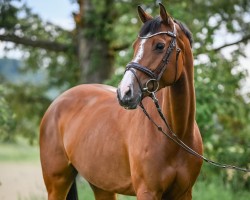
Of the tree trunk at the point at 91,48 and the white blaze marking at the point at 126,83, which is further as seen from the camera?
the tree trunk at the point at 91,48

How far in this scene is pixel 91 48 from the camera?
11.9m

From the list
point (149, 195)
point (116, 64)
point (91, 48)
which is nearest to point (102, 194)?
point (149, 195)

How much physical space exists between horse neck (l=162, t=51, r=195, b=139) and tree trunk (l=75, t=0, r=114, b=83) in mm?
7548

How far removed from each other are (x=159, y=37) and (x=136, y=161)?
3.27ft

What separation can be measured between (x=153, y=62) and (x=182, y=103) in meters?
0.48

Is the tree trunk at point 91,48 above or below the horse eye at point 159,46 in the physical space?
below

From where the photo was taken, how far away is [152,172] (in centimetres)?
408

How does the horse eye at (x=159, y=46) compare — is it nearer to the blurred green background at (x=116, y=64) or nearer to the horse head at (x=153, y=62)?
the horse head at (x=153, y=62)

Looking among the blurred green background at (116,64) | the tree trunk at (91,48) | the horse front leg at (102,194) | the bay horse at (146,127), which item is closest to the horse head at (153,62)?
the bay horse at (146,127)

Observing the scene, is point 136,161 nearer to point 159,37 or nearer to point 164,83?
point 164,83

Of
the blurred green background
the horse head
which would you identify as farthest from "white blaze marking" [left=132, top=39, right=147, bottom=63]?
the blurred green background

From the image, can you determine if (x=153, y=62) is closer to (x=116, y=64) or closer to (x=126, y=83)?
(x=126, y=83)

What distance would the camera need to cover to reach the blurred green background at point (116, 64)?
874 centimetres

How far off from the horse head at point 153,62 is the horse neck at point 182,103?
0.44 feet
